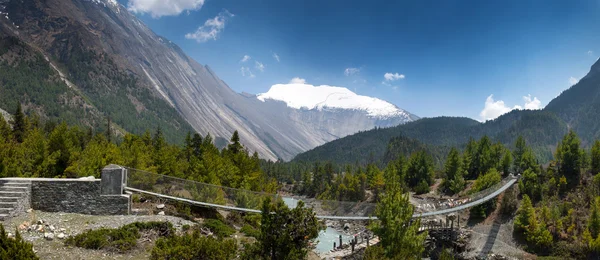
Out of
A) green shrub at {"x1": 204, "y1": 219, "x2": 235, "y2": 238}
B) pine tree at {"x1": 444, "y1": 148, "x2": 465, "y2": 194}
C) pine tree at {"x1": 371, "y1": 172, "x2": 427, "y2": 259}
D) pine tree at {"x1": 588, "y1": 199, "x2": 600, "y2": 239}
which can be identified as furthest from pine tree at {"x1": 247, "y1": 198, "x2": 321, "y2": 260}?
pine tree at {"x1": 444, "y1": 148, "x2": 465, "y2": 194}

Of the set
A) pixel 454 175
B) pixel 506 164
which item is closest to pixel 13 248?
pixel 454 175

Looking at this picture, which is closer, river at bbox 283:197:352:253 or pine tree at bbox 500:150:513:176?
river at bbox 283:197:352:253

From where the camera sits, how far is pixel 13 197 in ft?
60.4

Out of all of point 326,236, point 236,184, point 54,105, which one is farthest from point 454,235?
point 54,105

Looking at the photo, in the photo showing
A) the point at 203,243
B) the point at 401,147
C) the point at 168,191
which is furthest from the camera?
the point at 401,147

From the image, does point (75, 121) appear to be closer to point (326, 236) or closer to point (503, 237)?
point (326, 236)

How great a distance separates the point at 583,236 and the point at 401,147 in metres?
135

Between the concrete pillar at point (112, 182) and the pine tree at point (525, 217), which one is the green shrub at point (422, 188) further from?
the concrete pillar at point (112, 182)

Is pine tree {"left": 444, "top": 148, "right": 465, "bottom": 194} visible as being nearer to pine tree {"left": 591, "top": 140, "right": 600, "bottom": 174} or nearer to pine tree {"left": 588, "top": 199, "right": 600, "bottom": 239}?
pine tree {"left": 591, "top": 140, "right": 600, "bottom": 174}

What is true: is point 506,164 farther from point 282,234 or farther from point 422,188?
point 282,234

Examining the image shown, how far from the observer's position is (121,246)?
17062 mm

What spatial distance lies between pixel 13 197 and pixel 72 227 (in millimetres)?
3397

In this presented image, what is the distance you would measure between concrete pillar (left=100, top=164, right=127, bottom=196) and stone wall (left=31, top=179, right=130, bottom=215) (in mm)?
212

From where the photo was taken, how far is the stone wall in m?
20.0
